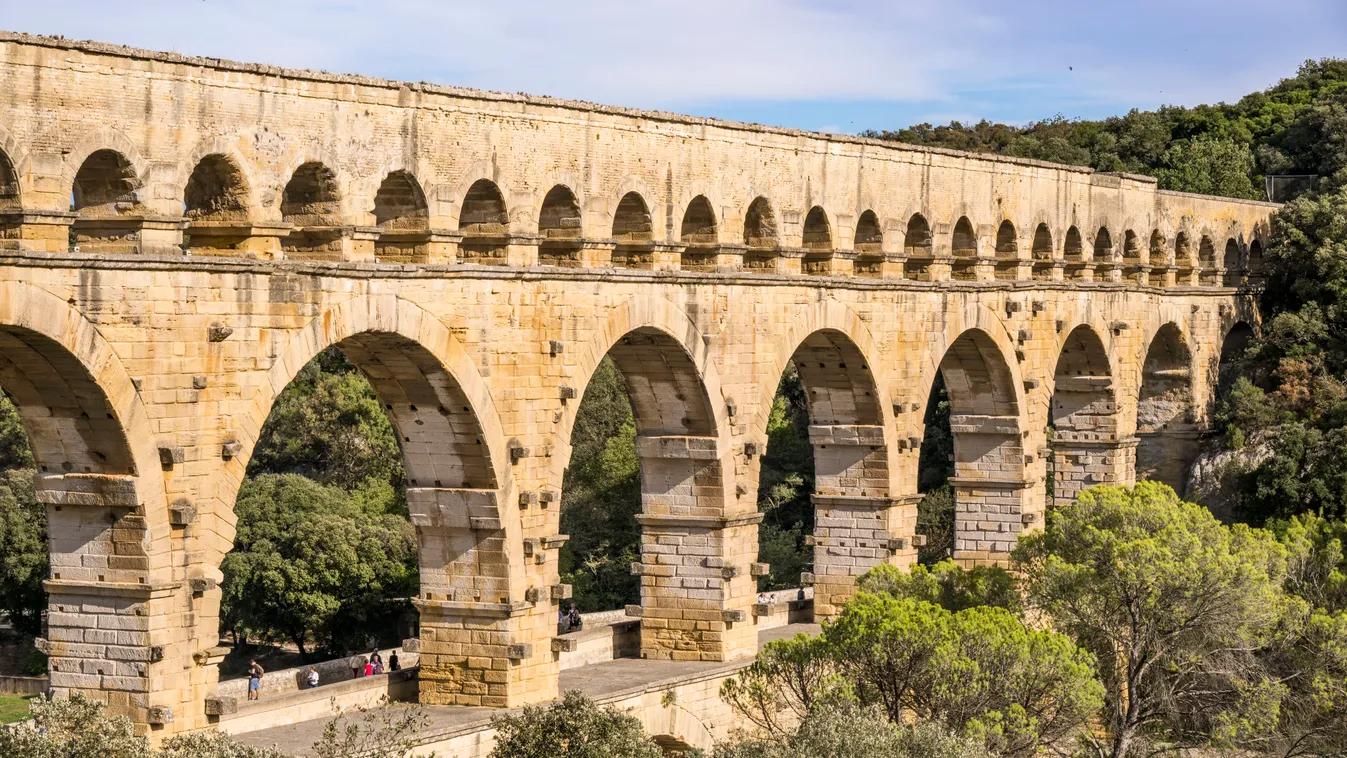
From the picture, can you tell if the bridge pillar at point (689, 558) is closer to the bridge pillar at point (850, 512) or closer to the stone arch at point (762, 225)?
the stone arch at point (762, 225)

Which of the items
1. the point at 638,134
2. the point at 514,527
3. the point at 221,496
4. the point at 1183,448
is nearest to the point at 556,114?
the point at 638,134

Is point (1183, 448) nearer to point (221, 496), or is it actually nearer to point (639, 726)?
point (639, 726)

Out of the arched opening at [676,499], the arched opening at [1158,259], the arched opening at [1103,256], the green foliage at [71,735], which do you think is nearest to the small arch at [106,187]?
the green foliage at [71,735]

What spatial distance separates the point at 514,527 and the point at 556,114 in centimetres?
459

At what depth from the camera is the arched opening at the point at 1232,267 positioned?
141ft

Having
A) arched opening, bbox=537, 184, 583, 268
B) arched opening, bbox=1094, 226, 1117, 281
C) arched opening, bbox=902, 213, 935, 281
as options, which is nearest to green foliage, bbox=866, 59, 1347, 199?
arched opening, bbox=1094, 226, 1117, 281

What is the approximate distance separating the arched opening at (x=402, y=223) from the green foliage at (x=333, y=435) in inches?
968

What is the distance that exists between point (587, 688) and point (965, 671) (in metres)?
4.40

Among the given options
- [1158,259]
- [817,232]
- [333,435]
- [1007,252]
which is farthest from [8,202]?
[333,435]

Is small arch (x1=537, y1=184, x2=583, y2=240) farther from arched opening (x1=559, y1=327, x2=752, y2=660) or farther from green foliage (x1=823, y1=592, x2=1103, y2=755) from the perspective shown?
green foliage (x1=823, y1=592, x2=1103, y2=755)

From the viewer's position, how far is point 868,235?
96.7ft

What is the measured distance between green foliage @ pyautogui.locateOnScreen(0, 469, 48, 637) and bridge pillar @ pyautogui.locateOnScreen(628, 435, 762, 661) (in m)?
17.7

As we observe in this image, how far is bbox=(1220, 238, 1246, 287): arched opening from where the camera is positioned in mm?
42875

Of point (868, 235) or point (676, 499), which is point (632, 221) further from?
point (868, 235)
